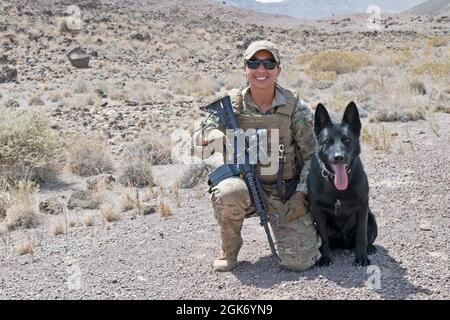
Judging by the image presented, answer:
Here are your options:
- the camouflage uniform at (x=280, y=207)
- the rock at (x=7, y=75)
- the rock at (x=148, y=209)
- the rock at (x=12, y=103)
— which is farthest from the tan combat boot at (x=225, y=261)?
the rock at (x=7, y=75)

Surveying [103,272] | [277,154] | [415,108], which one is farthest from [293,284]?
[415,108]

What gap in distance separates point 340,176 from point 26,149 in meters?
5.75

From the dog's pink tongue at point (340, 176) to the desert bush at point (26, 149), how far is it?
16.9ft

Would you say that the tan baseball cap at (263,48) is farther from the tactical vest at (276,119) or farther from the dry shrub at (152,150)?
the dry shrub at (152,150)

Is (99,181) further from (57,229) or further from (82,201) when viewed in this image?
(57,229)

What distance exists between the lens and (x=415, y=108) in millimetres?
10664

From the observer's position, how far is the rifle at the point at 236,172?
4.17 metres

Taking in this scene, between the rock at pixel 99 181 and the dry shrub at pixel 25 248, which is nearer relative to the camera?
the dry shrub at pixel 25 248

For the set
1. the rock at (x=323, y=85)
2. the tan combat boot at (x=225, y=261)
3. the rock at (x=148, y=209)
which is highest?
the tan combat boot at (x=225, y=261)

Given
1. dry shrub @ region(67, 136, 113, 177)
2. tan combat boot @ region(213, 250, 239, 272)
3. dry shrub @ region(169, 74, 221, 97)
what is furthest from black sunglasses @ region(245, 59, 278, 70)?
dry shrub @ region(169, 74, 221, 97)

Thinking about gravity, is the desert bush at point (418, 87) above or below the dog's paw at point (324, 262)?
below

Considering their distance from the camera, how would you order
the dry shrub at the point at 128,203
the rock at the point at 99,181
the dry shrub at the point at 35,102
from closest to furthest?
the dry shrub at the point at 128,203 < the rock at the point at 99,181 < the dry shrub at the point at 35,102

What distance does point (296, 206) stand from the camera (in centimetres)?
425

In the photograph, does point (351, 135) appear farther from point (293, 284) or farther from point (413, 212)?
point (413, 212)
